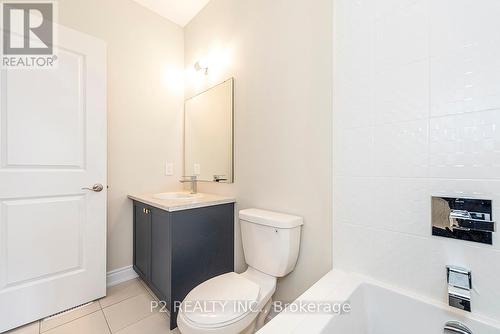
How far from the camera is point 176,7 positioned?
2105 millimetres

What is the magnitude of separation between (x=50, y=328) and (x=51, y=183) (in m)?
0.93

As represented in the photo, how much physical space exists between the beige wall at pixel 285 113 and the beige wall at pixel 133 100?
Result: 75 centimetres

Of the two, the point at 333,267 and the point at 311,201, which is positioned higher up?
the point at 311,201

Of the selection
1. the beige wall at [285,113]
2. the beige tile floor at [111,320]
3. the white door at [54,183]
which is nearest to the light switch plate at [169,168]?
the white door at [54,183]

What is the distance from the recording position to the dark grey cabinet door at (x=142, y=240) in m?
1.72

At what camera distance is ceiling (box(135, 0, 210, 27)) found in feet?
6.71

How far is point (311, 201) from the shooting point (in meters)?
1.28

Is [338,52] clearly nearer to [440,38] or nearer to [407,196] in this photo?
[440,38]

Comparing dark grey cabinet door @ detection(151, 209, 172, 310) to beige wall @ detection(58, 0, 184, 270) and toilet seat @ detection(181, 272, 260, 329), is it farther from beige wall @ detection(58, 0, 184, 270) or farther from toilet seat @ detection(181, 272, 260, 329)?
beige wall @ detection(58, 0, 184, 270)

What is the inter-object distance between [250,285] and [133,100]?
190 centimetres

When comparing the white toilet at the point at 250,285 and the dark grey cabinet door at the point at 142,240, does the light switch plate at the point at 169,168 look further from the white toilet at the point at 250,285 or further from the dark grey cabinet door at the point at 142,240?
the white toilet at the point at 250,285

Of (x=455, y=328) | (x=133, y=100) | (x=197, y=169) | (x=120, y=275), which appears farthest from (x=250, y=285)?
(x=133, y=100)

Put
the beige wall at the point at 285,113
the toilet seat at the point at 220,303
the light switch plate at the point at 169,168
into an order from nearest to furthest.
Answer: the toilet seat at the point at 220,303 → the beige wall at the point at 285,113 → the light switch plate at the point at 169,168

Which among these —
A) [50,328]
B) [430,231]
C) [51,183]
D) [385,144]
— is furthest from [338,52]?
[50,328]
